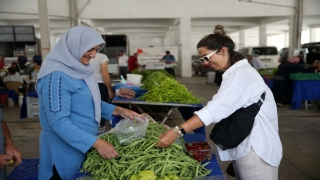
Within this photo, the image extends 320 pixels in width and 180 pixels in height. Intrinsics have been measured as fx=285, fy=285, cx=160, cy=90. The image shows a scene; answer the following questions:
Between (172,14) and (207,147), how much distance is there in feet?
52.0

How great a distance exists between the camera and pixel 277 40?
3669 cm

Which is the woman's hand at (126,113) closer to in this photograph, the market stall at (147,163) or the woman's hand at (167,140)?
the market stall at (147,163)

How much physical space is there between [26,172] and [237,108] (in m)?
2.09

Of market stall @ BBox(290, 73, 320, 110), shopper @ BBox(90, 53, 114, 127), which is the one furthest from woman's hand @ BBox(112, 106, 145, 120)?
market stall @ BBox(290, 73, 320, 110)

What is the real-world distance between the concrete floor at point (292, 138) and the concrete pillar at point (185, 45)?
10.3 meters

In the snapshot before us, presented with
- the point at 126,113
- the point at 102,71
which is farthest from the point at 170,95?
the point at 126,113

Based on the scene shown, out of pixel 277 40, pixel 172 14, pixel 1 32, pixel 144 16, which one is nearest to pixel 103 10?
pixel 144 16

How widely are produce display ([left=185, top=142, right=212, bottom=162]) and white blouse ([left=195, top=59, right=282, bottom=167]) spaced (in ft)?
0.29

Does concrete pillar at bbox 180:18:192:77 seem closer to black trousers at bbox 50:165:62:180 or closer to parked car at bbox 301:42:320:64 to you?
parked car at bbox 301:42:320:64

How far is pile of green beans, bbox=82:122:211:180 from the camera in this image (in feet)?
5.58

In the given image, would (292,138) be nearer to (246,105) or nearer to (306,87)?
(306,87)

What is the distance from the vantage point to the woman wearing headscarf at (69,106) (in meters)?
1.74

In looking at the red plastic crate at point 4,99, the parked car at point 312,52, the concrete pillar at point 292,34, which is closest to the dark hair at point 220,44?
the red plastic crate at point 4,99

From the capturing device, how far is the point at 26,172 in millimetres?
2717
